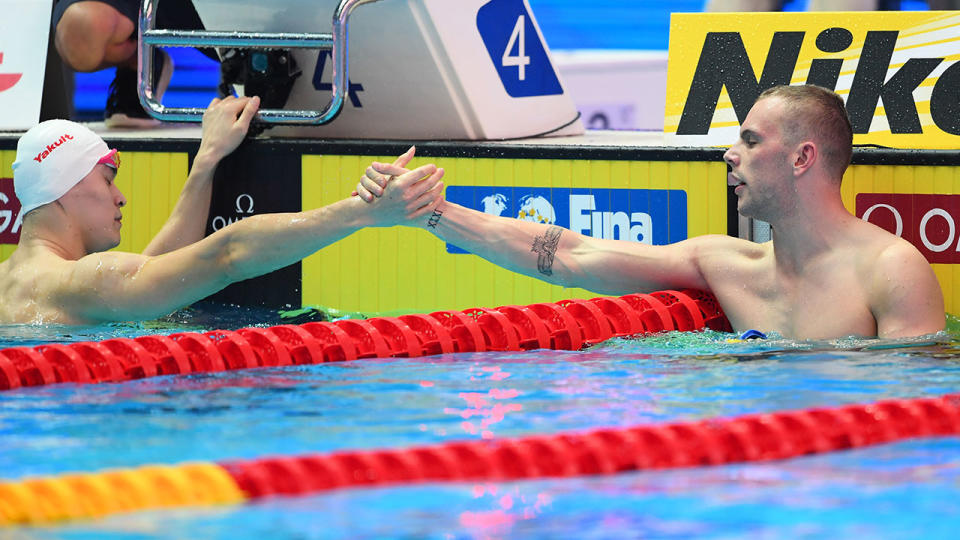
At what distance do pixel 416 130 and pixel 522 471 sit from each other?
248 centimetres

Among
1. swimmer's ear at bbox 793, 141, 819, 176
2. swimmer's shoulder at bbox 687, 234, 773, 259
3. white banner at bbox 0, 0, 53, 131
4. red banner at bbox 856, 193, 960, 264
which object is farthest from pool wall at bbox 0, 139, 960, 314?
swimmer's ear at bbox 793, 141, 819, 176

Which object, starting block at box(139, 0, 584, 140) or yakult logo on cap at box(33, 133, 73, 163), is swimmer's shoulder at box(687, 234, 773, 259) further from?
yakult logo on cap at box(33, 133, 73, 163)

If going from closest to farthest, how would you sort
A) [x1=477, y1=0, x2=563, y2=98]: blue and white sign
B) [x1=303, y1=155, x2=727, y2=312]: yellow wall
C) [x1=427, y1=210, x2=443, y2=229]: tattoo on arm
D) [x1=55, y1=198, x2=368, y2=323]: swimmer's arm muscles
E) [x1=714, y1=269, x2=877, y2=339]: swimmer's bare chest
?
[x1=714, y1=269, x2=877, y2=339]: swimmer's bare chest
[x1=55, y1=198, x2=368, y2=323]: swimmer's arm muscles
[x1=427, y1=210, x2=443, y2=229]: tattoo on arm
[x1=303, y1=155, x2=727, y2=312]: yellow wall
[x1=477, y1=0, x2=563, y2=98]: blue and white sign

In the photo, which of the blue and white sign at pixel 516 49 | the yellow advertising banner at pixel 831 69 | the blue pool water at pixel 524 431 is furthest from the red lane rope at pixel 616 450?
the blue and white sign at pixel 516 49

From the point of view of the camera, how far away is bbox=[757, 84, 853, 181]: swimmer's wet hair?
11.6ft

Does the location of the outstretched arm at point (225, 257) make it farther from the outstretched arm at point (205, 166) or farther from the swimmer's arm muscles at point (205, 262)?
the outstretched arm at point (205, 166)

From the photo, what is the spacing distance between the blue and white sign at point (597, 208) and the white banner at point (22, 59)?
69.4 inches

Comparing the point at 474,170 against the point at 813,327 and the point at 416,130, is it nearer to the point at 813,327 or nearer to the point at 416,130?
the point at 416,130

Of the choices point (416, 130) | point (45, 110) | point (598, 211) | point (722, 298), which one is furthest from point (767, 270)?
point (45, 110)

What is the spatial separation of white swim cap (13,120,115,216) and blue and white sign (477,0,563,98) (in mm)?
1470

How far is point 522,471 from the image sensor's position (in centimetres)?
238

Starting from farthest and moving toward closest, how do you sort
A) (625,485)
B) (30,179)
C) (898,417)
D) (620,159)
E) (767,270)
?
(620,159) < (30,179) < (767,270) < (898,417) < (625,485)

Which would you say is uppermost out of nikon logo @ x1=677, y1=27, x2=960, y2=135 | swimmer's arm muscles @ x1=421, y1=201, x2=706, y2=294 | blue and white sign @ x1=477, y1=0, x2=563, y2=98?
blue and white sign @ x1=477, y1=0, x2=563, y2=98

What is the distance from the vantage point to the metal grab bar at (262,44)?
4.35m
